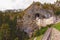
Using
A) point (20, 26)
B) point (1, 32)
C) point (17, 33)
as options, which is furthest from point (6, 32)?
point (20, 26)

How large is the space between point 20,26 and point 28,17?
2986 mm

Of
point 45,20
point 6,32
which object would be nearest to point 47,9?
point 45,20

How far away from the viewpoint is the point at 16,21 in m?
57.0

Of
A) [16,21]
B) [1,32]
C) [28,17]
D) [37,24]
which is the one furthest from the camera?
[16,21]

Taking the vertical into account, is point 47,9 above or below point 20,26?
above

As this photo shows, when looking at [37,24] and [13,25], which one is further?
[13,25]

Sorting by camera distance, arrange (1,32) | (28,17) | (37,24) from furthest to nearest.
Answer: (28,17) → (37,24) → (1,32)

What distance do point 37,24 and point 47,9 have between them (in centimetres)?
484

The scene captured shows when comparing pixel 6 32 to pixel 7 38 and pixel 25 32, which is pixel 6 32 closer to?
pixel 7 38

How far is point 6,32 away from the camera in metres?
45.9

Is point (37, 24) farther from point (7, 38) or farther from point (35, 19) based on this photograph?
point (7, 38)

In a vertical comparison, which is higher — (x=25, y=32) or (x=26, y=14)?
(x=26, y=14)

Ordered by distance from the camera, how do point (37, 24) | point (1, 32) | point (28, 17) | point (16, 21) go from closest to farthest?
point (1, 32)
point (37, 24)
point (28, 17)
point (16, 21)

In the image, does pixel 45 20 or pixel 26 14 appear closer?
pixel 45 20
